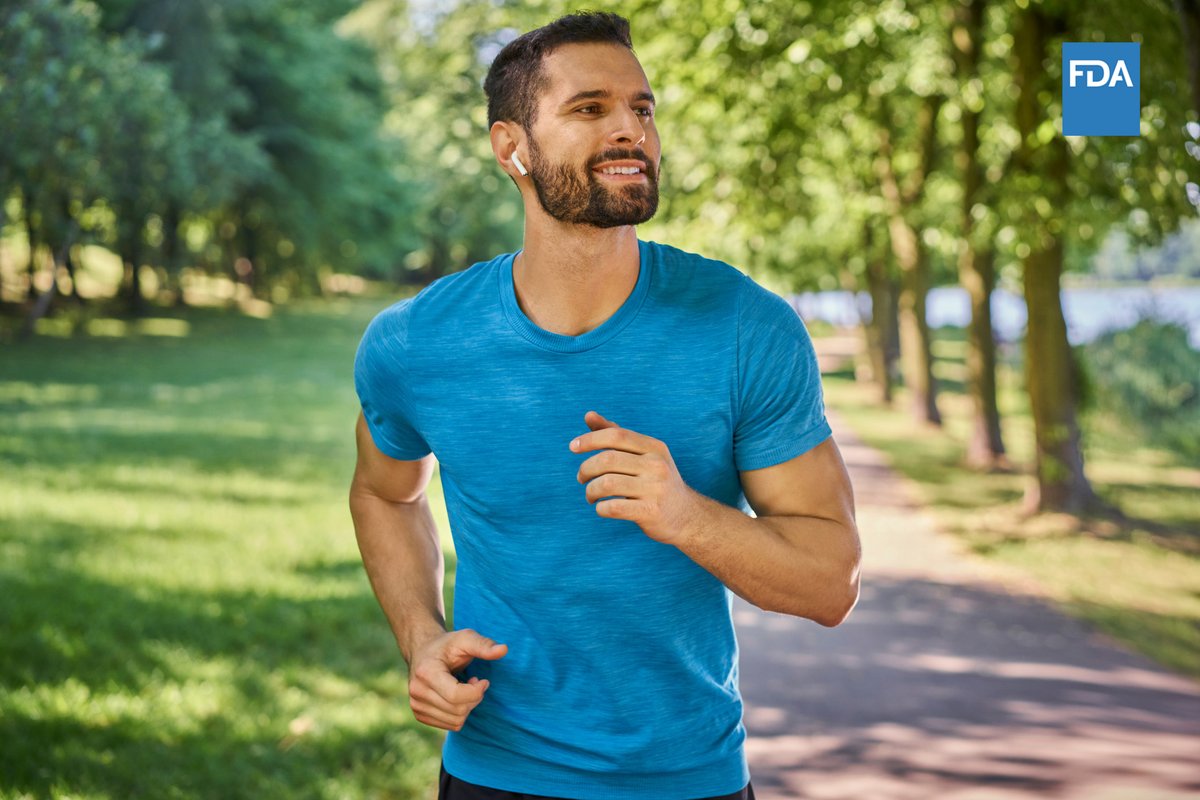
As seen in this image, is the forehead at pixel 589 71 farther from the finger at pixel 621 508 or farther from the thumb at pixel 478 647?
the thumb at pixel 478 647

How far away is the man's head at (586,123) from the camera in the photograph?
2.39m

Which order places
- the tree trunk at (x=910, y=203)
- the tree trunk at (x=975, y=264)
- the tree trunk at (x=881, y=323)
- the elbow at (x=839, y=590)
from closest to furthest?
the elbow at (x=839, y=590) → the tree trunk at (x=975, y=264) → the tree trunk at (x=910, y=203) → the tree trunk at (x=881, y=323)

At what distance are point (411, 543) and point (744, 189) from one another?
36.6ft

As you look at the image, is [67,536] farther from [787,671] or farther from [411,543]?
[411,543]

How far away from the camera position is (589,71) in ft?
7.98

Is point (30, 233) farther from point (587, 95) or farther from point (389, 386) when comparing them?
point (587, 95)

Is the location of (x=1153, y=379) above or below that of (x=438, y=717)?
below

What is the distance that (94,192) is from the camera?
2375cm

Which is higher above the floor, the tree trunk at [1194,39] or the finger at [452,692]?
the tree trunk at [1194,39]

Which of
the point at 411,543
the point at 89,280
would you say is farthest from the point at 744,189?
the point at 89,280

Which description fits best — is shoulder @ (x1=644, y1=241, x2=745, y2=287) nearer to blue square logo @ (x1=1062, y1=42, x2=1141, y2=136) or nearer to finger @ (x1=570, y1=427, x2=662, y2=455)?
finger @ (x1=570, y1=427, x2=662, y2=455)

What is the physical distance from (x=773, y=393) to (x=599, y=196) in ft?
1.57

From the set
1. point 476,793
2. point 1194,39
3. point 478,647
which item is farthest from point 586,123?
point 1194,39

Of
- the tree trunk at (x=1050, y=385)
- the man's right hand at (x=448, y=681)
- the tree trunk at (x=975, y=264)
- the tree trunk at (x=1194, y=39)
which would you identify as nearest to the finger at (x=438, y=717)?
the man's right hand at (x=448, y=681)
